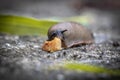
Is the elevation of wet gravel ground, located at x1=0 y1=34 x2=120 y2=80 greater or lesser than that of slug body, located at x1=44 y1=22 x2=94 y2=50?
lesser

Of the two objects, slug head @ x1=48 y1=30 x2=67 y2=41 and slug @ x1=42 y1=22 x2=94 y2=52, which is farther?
slug head @ x1=48 y1=30 x2=67 y2=41

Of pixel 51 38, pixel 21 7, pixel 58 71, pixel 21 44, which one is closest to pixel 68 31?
pixel 51 38

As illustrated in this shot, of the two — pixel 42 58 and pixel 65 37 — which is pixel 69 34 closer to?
pixel 65 37

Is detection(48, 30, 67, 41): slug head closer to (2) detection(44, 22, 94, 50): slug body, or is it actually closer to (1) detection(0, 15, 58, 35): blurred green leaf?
(2) detection(44, 22, 94, 50): slug body

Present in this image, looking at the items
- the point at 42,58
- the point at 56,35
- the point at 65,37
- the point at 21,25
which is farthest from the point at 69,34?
the point at 21,25

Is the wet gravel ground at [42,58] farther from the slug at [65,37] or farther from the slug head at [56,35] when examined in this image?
the slug head at [56,35]

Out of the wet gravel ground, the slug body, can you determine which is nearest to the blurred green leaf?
the wet gravel ground

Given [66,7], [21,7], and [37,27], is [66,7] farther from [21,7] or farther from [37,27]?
[37,27]
